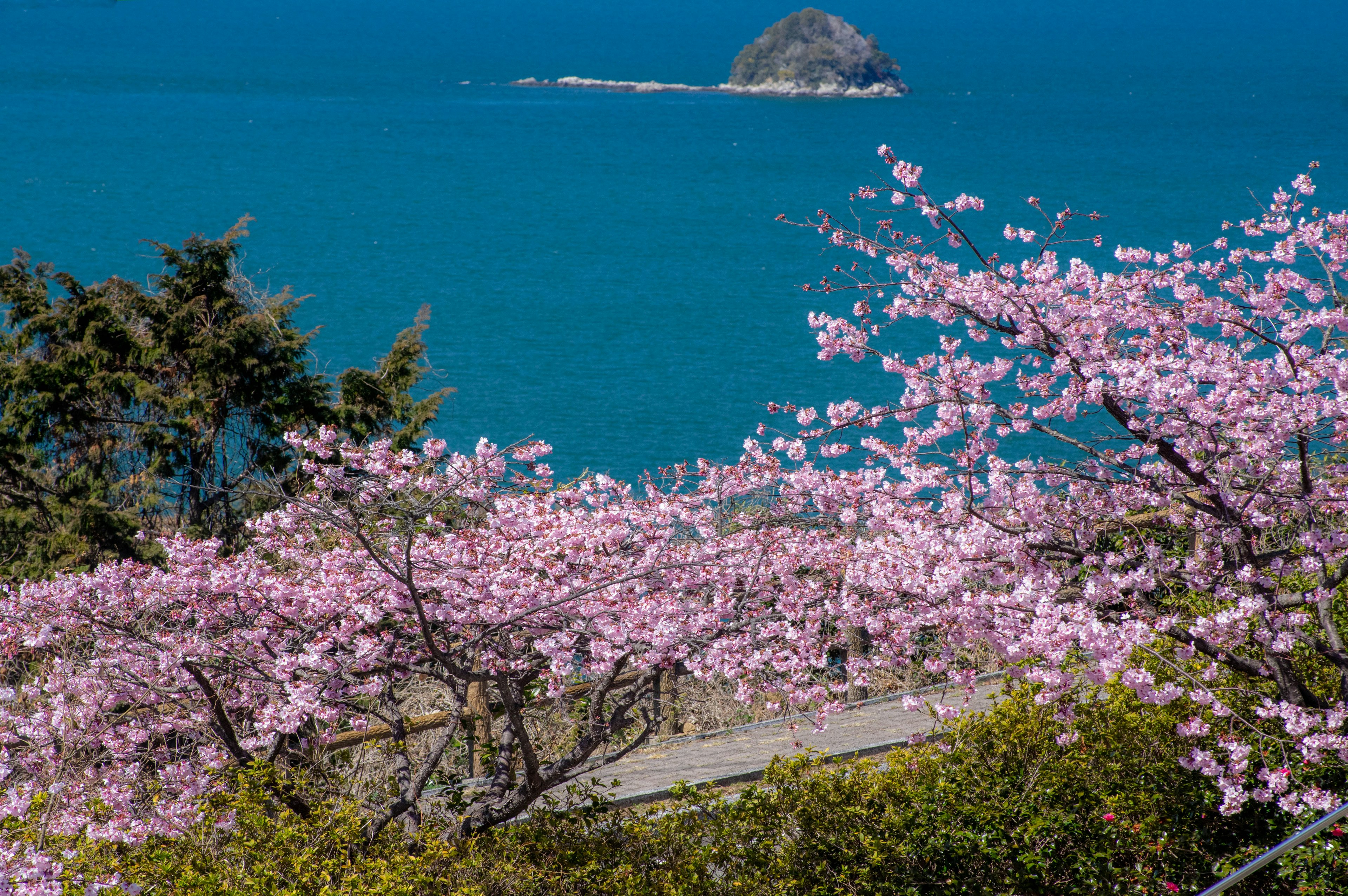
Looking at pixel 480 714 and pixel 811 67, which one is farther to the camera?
pixel 811 67

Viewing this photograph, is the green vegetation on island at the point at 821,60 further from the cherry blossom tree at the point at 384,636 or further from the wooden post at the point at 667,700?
the cherry blossom tree at the point at 384,636

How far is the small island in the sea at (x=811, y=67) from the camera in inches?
4690

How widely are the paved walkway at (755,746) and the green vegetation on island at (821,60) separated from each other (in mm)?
117009

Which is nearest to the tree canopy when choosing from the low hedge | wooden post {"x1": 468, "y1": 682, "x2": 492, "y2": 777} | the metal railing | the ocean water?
the ocean water

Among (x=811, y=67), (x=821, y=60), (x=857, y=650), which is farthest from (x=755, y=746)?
(x=811, y=67)

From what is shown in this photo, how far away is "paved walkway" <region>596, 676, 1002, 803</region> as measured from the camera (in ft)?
21.7

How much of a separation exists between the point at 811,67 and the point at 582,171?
154 feet

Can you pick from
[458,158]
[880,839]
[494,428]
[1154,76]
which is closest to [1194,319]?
[880,839]

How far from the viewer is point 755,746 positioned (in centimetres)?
757

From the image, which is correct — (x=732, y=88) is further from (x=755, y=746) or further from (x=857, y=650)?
(x=857, y=650)

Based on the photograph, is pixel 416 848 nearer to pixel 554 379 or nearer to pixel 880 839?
Answer: pixel 880 839

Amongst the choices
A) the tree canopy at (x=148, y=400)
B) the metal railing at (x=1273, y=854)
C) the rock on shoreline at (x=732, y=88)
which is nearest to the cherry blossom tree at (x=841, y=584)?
the metal railing at (x=1273, y=854)

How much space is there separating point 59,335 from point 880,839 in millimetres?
14169

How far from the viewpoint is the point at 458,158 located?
86.9 meters
